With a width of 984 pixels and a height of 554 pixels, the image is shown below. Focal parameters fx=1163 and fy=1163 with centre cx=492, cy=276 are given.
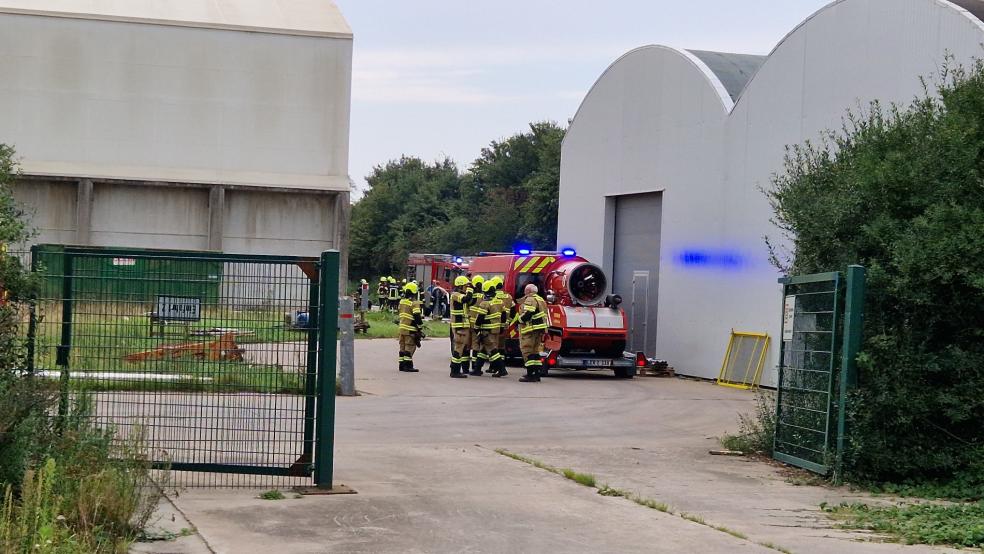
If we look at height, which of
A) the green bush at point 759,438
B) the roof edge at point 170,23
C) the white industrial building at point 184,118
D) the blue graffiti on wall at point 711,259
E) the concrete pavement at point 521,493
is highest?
the roof edge at point 170,23

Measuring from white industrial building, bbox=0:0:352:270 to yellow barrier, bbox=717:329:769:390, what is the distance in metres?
8.45

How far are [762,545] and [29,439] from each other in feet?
16.0

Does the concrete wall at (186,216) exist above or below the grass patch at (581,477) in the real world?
above

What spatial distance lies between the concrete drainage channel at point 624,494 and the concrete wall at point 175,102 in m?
9.53

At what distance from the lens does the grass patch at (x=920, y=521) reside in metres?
8.16

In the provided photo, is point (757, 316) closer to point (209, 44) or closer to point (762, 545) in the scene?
point (209, 44)

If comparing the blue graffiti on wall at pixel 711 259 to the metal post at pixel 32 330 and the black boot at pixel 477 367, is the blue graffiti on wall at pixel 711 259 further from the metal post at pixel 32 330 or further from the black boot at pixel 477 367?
the metal post at pixel 32 330

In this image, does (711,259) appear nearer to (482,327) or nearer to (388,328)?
(482,327)

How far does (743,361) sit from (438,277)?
85.7 ft

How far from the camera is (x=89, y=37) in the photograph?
2003cm

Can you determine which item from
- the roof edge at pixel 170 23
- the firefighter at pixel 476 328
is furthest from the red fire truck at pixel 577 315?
the roof edge at pixel 170 23

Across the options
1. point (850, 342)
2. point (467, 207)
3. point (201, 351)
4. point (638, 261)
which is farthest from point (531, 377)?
point (467, 207)

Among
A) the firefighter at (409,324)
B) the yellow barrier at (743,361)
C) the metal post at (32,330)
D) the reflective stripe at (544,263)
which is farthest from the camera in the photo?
the reflective stripe at (544,263)

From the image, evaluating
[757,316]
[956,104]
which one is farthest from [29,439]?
[757,316]
